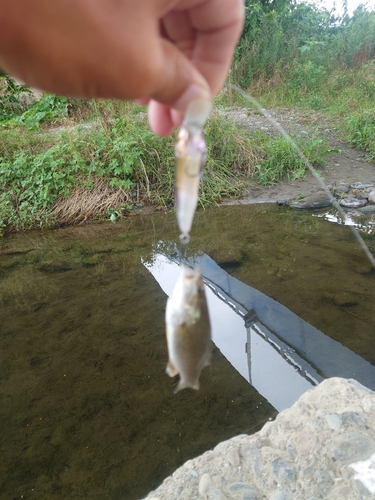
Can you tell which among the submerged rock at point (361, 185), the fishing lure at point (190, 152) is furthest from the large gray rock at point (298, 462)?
the submerged rock at point (361, 185)

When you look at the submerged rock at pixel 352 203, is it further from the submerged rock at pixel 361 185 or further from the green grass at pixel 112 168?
the green grass at pixel 112 168

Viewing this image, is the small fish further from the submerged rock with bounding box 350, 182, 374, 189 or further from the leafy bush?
the leafy bush

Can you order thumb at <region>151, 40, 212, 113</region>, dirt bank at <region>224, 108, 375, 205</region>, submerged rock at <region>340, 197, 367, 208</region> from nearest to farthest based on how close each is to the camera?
thumb at <region>151, 40, 212, 113</region> < submerged rock at <region>340, 197, 367, 208</region> < dirt bank at <region>224, 108, 375, 205</region>

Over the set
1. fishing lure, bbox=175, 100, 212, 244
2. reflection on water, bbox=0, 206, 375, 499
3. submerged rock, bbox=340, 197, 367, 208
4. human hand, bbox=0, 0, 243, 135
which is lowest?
reflection on water, bbox=0, 206, 375, 499

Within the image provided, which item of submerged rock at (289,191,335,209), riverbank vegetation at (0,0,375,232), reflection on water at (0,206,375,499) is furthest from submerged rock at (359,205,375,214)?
riverbank vegetation at (0,0,375,232)

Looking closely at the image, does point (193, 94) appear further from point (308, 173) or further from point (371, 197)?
point (308, 173)

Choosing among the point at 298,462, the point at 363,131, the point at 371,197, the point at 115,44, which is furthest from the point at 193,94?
the point at 363,131
